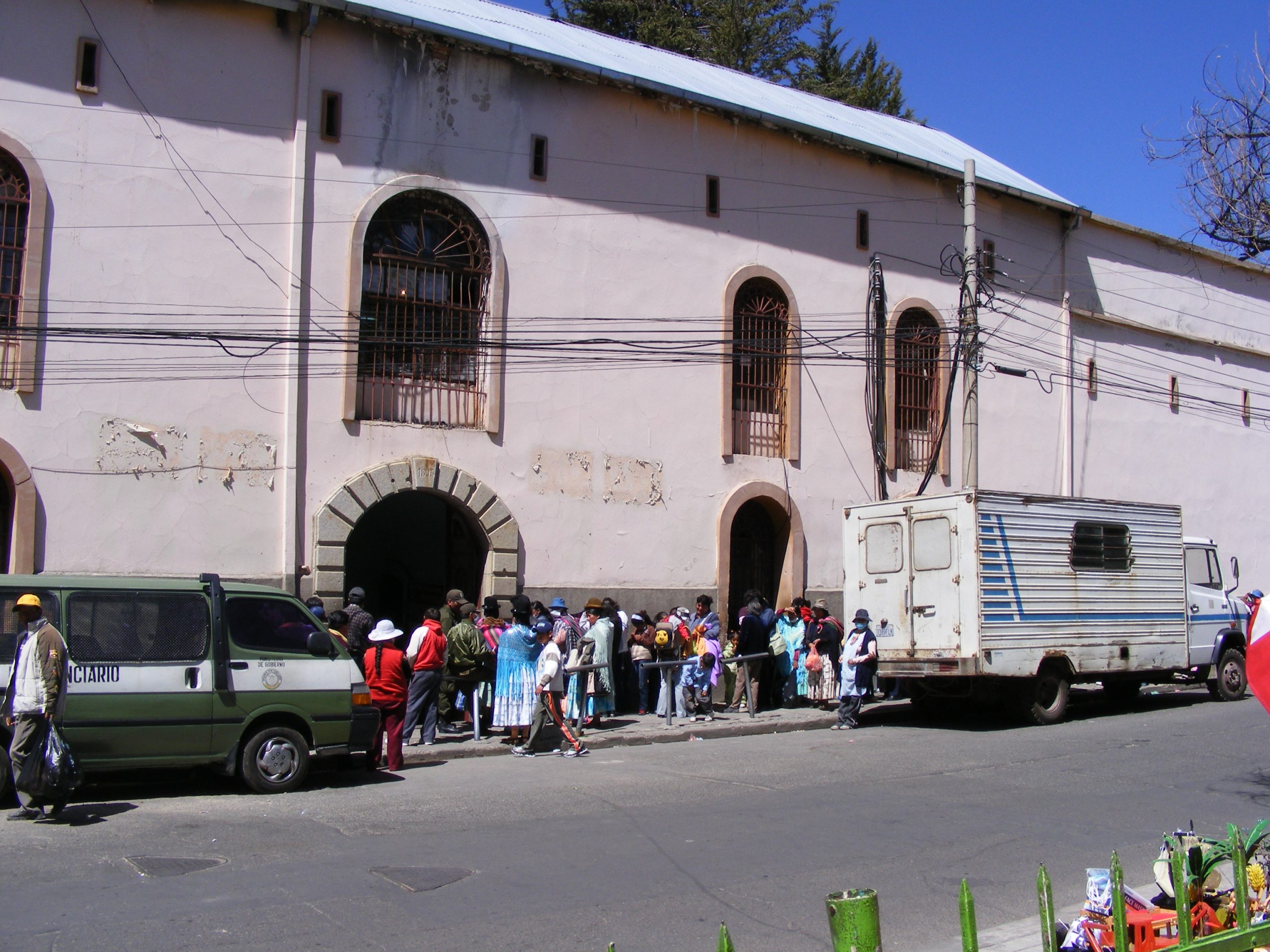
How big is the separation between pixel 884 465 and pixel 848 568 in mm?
4895

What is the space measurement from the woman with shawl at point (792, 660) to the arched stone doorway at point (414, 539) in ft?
→ 12.9

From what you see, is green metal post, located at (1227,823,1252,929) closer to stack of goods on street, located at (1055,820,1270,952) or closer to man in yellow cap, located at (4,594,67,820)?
stack of goods on street, located at (1055,820,1270,952)

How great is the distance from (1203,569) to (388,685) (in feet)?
41.5

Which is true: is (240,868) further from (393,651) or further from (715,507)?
(715,507)

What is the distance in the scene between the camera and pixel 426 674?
13.0 metres

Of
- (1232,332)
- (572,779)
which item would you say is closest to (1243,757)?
(572,779)

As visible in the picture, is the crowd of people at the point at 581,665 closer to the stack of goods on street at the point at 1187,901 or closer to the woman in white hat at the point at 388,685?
the woman in white hat at the point at 388,685

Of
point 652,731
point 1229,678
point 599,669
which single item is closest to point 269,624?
point 599,669

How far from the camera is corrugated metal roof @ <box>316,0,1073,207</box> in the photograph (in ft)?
54.9

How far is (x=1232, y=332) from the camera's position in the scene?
2764 centimetres

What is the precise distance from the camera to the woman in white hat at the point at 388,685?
1157 cm

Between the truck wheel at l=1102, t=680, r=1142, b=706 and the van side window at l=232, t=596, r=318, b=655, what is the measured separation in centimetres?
1211

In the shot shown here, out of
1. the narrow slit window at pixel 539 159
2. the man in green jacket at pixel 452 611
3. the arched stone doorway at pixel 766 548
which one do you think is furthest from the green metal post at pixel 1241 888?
the narrow slit window at pixel 539 159

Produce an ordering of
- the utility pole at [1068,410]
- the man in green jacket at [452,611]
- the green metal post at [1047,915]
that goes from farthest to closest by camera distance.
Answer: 1. the utility pole at [1068,410]
2. the man in green jacket at [452,611]
3. the green metal post at [1047,915]
